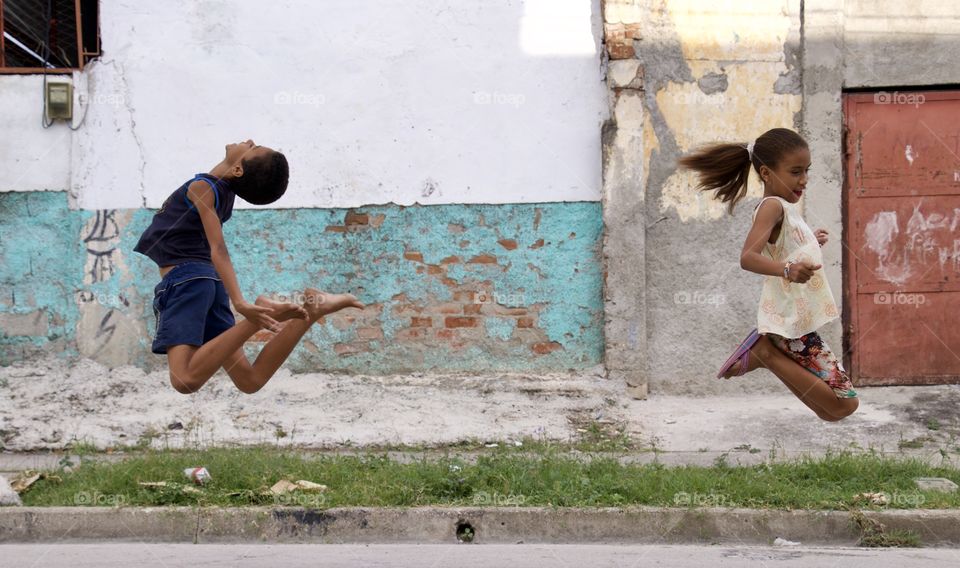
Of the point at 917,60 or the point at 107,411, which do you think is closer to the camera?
the point at 107,411

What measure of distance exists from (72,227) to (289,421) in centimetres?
267

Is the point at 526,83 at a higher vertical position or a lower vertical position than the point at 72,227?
higher

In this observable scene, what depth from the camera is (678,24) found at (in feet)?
30.0

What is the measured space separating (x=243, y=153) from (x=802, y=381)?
2832 mm

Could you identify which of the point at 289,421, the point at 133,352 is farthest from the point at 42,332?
the point at 289,421

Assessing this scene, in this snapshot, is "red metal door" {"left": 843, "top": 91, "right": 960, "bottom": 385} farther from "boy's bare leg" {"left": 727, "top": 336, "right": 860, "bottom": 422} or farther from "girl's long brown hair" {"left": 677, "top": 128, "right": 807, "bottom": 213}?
"boy's bare leg" {"left": 727, "top": 336, "right": 860, "bottom": 422}

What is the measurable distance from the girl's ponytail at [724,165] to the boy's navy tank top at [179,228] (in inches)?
90.1

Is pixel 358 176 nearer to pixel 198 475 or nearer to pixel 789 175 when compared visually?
pixel 198 475

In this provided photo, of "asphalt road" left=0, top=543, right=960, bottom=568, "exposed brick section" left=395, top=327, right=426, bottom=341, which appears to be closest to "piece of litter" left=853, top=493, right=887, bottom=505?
"asphalt road" left=0, top=543, right=960, bottom=568

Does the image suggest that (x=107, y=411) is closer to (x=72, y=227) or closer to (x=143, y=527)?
(x=72, y=227)

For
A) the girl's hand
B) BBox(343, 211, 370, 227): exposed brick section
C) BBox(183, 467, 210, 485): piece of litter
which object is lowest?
BBox(183, 467, 210, 485): piece of litter

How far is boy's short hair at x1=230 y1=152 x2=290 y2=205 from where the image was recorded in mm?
5301

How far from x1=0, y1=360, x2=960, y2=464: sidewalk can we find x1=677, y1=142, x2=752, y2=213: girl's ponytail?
2189mm

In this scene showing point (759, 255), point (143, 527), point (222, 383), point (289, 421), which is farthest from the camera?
point (222, 383)
